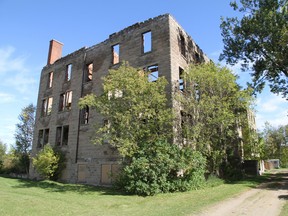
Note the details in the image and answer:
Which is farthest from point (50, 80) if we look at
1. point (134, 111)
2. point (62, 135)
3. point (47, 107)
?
point (134, 111)

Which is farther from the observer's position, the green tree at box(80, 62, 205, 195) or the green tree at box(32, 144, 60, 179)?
the green tree at box(32, 144, 60, 179)

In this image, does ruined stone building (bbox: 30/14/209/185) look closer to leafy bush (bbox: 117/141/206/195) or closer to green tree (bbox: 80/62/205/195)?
green tree (bbox: 80/62/205/195)

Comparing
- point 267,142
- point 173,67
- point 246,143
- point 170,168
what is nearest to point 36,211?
point 170,168

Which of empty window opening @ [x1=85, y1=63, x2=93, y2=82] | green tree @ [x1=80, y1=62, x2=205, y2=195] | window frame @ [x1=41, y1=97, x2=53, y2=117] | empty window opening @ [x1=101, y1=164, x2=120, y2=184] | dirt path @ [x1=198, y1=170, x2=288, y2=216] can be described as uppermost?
empty window opening @ [x1=85, y1=63, x2=93, y2=82]

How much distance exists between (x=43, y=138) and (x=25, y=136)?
11561mm

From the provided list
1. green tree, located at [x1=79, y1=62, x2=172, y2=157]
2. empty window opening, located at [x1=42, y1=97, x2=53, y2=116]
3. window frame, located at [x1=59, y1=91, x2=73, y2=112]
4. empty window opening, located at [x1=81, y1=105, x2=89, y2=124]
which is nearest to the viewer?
green tree, located at [x1=79, y1=62, x2=172, y2=157]

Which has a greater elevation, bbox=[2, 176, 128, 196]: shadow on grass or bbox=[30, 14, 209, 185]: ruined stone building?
bbox=[30, 14, 209, 185]: ruined stone building

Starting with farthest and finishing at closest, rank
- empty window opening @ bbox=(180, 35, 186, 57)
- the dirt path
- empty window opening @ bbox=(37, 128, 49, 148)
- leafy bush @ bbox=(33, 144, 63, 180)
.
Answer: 1. empty window opening @ bbox=(37, 128, 49, 148)
2. leafy bush @ bbox=(33, 144, 63, 180)
3. empty window opening @ bbox=(180, 35, 186, 57)
4. the dirt path

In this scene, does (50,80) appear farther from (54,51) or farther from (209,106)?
(209,106)

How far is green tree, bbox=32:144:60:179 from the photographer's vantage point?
2214 centimetres

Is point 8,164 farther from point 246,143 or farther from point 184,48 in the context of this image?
point 246,143

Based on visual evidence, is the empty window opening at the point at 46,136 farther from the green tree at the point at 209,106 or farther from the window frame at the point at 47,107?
the green tree at the point at 209,106

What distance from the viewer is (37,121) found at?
28.6m

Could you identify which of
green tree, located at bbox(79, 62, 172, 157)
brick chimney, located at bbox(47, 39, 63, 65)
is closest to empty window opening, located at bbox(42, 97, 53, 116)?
brick chimney, located at bbox(47, 39, 63, 65)
